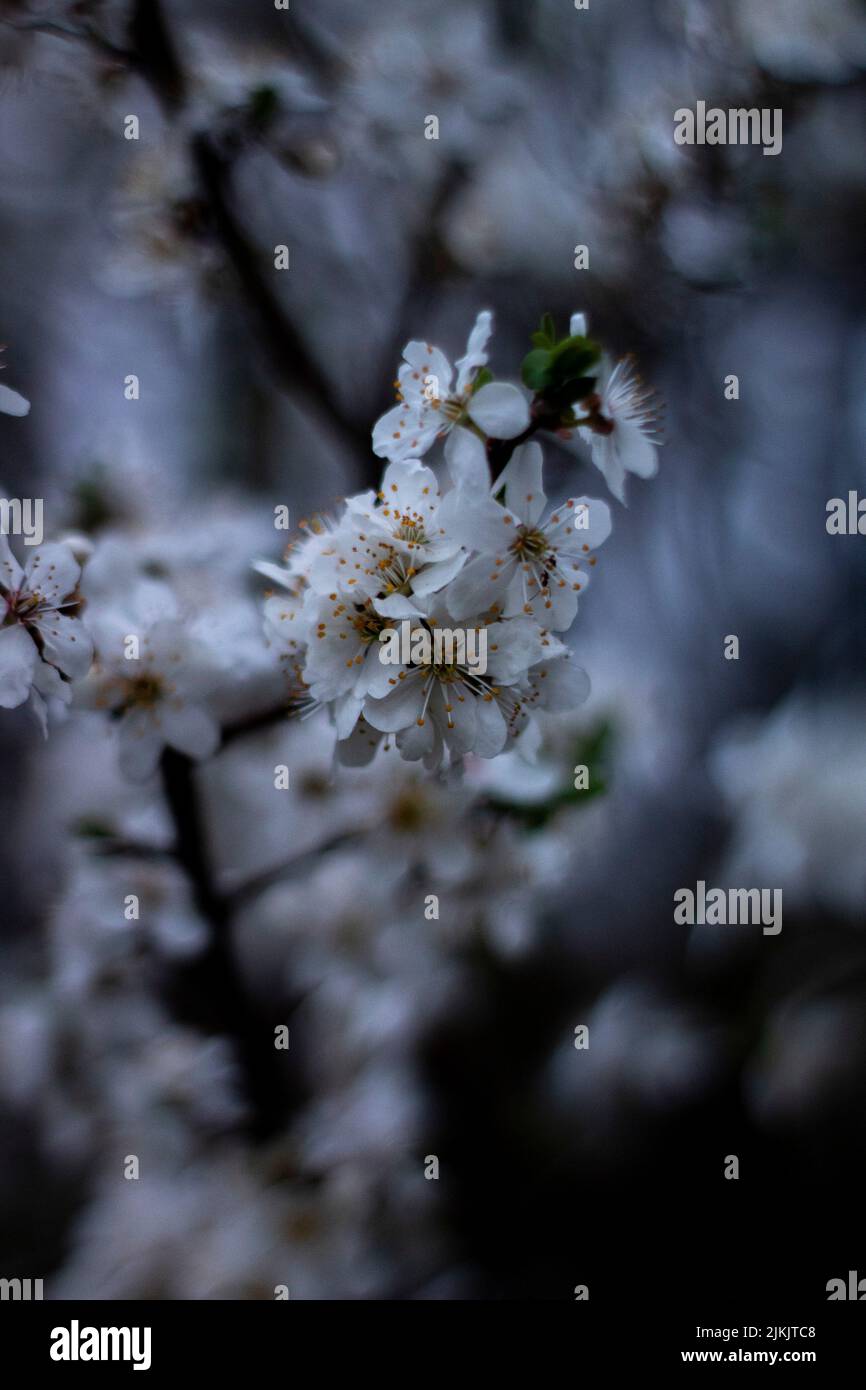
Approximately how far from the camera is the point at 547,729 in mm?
1076

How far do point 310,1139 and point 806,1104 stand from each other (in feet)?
1.98

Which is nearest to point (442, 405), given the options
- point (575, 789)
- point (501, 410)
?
point (501, 410)

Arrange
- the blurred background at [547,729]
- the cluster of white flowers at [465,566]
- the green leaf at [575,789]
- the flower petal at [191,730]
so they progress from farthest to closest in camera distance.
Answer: the blurred background at [547,729] → the green leaf at [575,789] → the flower petal at [191,730] → the cluster of white flowers at [465,566]

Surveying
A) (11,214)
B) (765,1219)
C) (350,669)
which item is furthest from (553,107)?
(765,1219)

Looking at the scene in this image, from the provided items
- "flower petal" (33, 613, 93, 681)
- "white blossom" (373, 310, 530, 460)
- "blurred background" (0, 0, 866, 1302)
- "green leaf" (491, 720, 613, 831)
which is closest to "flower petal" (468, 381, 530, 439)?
"white blossom" (373, 310, 530, 460)

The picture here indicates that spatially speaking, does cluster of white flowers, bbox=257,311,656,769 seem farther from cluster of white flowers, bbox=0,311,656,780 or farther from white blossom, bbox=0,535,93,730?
white blossom, bbox=0,535,93,730

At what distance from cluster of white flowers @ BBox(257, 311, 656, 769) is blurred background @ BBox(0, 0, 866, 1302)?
1.53 feet

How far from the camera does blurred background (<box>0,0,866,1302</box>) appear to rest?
110cm

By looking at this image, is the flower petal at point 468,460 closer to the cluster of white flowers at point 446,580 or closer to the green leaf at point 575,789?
the cluster of white flowers at point 446,580

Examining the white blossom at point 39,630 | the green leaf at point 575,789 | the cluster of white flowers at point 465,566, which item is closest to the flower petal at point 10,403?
the white blossom at point 39,630

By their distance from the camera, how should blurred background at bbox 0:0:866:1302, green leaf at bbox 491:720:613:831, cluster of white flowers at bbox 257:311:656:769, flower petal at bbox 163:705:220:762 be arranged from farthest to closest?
blurred background at bbox 0:0:866:1302 < green leaf at bbox 491:720:613:831 < flower petal at bbox 163:705:220:762 < cluster of white flowers at bbox 257:311:656:769

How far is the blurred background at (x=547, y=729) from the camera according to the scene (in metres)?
1.10

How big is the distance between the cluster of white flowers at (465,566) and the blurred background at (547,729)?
467mm

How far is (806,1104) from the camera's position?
3.80 feet
